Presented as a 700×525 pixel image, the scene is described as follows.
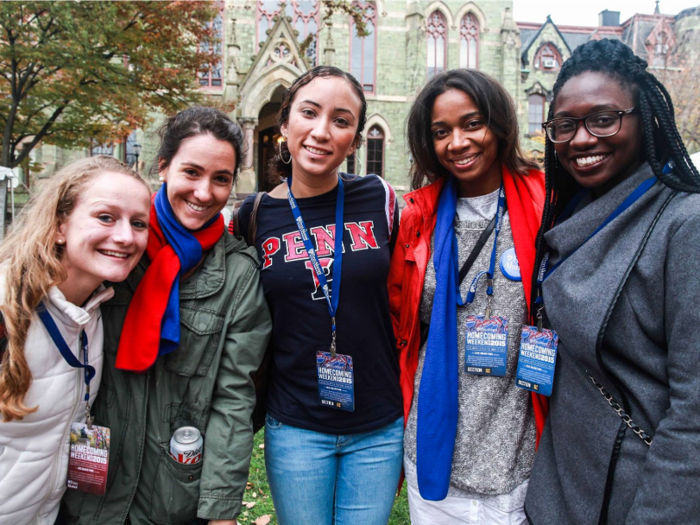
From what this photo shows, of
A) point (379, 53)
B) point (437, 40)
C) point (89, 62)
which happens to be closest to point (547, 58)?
point (437, 40)

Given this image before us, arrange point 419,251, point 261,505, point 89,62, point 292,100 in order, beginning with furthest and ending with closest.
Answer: point 89,62 < point 261,505 < point 292,100 < point 419,251

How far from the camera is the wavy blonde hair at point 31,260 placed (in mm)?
1592

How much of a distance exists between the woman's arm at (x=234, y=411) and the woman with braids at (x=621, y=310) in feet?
3.91

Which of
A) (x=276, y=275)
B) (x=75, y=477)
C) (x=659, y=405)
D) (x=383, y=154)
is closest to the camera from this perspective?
(x=659, y=405)

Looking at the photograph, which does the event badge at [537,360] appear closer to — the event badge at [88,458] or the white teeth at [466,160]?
the white teeth at [466,160]

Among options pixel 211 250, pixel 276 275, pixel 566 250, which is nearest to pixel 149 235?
pixel 211 250

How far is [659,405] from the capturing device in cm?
142

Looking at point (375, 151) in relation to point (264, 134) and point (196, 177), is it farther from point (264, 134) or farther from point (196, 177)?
point (196, 177)

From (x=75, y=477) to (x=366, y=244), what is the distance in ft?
5.13

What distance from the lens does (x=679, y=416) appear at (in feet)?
4.24

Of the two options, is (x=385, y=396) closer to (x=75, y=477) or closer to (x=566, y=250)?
(x=566, y=250)

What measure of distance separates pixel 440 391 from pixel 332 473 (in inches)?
26.6

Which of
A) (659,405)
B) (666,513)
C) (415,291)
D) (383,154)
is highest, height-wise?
(383,154)

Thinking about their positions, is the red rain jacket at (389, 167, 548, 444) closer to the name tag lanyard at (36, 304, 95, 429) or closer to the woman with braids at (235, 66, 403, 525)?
the woman with braids at (235, 66, 403, 525)
